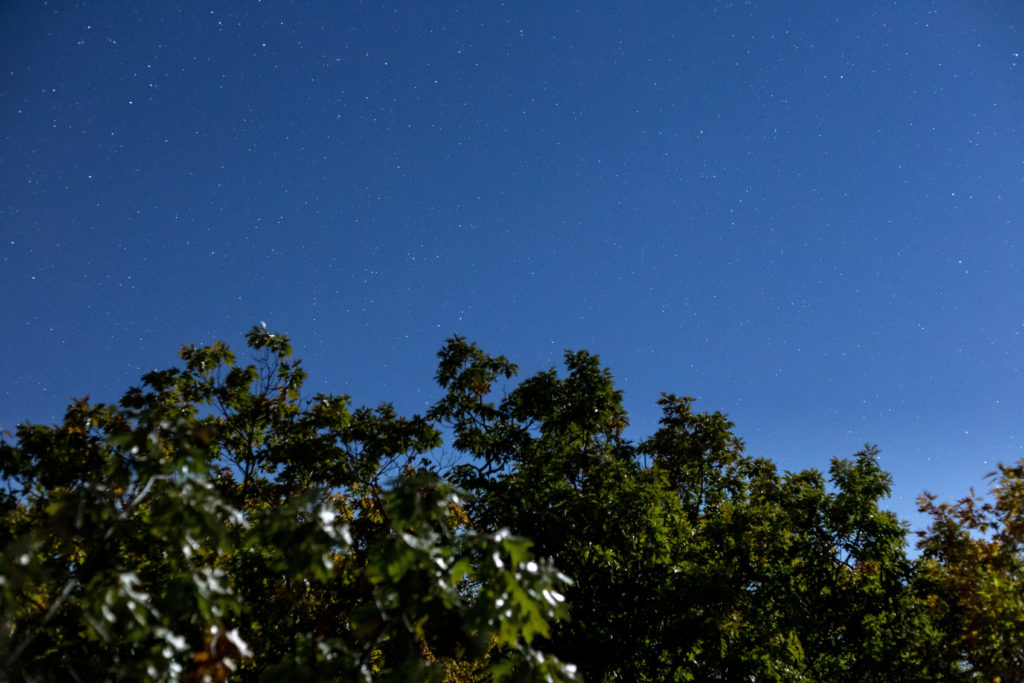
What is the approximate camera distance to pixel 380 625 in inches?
127

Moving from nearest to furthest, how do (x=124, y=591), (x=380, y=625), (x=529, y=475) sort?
(x=124, y=591), (x=380, y=625), (x=529, y=475)

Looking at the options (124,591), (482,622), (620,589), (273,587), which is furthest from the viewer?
(620,589)

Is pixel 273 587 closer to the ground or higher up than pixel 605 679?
higher up

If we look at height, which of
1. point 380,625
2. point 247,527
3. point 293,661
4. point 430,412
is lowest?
point 293,661

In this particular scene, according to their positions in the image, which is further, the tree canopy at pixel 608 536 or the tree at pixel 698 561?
the tree at pixel 698 561

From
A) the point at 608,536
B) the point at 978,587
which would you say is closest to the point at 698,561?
the point at 608,536

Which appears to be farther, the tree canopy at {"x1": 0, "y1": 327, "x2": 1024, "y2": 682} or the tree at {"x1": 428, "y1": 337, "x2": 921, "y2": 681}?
the tree at {"x1": 428, "y1": 337, "x2": 921, "y2": 681}

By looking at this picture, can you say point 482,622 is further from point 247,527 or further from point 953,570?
point 953,570

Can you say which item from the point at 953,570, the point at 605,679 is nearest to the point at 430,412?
the point at 605,679

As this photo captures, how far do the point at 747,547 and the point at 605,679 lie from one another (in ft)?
12.9

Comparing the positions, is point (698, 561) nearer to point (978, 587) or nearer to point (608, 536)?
point (608, 536)

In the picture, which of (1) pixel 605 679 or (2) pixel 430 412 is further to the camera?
(2) pixel 430 412

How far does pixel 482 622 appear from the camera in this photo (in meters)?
2.99

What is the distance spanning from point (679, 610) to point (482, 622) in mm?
8391
